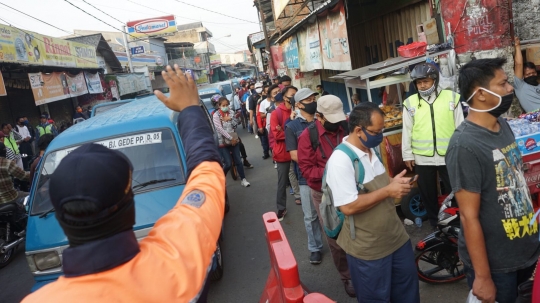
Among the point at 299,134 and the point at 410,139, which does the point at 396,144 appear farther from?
the point at 299,134

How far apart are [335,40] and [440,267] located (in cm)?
500

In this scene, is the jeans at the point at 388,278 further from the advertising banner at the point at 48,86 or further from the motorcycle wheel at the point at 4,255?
the advertising banner at the point at 48,86

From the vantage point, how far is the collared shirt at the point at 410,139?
4305mm

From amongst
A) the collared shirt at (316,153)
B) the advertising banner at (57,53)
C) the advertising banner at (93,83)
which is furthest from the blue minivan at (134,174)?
the advertising banner at (93,83)

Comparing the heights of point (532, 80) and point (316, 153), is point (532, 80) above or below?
above

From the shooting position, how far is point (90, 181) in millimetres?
1103

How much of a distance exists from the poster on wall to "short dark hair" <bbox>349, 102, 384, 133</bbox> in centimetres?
437

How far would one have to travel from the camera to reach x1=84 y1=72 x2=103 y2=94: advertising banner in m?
19.5

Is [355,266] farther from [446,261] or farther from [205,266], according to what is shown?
[205,266]

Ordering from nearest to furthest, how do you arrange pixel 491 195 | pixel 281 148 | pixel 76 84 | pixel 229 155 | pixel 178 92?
pixel 178 92 < pixel 491 195 < pixel 281 148 < pixel 229 155 < pixel 76 84

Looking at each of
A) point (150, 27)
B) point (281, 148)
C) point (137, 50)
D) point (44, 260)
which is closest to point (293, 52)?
point (281, 148)

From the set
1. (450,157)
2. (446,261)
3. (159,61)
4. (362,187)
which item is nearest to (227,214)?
(446,261)

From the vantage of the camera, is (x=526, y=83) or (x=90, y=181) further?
(x=526, y=83)

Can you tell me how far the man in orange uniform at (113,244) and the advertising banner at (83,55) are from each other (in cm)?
1886
